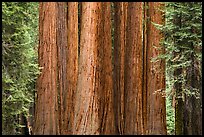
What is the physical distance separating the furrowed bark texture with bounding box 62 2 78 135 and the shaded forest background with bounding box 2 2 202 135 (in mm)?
33

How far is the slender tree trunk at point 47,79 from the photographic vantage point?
1158 centimetres

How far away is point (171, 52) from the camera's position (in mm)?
9172

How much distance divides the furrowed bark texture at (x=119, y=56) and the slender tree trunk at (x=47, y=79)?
6.98 feet

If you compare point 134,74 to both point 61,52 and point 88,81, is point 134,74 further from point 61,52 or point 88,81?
point 88,81

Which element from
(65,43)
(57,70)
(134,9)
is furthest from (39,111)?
(134,9)

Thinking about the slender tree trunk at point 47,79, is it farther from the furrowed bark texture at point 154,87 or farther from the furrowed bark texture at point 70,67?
the furrowed bark texture at point 154,87

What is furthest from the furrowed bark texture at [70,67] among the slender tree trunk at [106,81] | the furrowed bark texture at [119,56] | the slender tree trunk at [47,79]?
the slender tree trunk at [106,81]

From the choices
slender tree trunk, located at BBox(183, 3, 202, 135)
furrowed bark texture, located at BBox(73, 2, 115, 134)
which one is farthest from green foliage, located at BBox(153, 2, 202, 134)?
furrowed bark texture, located at BBox(73, 2, 115, 134)

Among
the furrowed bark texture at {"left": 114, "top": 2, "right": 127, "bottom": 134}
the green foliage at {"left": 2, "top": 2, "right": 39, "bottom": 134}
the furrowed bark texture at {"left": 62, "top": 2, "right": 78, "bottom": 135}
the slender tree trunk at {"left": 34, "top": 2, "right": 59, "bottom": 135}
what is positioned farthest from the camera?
the furrowed bark texture at {"left": 62, "top": 2, "right": 78, "bottom": 135}

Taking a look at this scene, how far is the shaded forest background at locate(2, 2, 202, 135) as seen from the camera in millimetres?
8492

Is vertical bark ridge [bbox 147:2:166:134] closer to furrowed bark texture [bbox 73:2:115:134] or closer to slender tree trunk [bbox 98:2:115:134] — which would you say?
slender tree trunk [bbox 98:2:115:134]

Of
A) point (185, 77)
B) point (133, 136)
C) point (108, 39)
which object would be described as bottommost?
point (133, 136)

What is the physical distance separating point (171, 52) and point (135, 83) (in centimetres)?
392

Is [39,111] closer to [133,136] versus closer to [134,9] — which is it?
[133,136]
